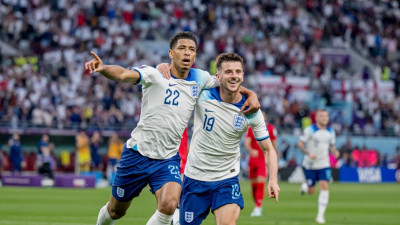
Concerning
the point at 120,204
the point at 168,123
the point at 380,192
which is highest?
the point at 168,123

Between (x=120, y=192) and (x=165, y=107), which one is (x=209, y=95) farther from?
(x=120, y=192)

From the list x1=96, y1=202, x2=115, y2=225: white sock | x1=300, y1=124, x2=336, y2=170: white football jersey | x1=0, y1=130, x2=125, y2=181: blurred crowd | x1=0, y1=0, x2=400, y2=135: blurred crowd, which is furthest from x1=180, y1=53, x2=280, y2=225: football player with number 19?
x1=0, y1=0, x2=400, y2=135: blurred crowd

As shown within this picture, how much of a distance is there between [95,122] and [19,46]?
6067mm

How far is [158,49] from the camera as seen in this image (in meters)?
43.7

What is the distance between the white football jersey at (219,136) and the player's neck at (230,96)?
0.17 feet

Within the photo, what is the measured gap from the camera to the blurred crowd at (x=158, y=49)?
36.5 m

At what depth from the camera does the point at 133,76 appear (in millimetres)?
9875

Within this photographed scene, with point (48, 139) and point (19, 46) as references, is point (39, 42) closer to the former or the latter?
point (19, 46)

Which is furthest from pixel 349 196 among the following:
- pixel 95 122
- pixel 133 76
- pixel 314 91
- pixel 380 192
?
pixel 133 76

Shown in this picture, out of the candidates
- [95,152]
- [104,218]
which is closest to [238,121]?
[104,218]

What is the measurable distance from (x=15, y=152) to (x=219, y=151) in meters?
24.3

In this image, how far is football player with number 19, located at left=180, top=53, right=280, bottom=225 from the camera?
33.8 ft

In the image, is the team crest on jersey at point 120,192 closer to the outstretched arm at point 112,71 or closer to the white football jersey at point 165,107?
the white football jersey at point 165,107

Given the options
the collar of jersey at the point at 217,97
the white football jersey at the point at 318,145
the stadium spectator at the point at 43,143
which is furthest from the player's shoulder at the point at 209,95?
the stadium spectator at the point at 43,143
